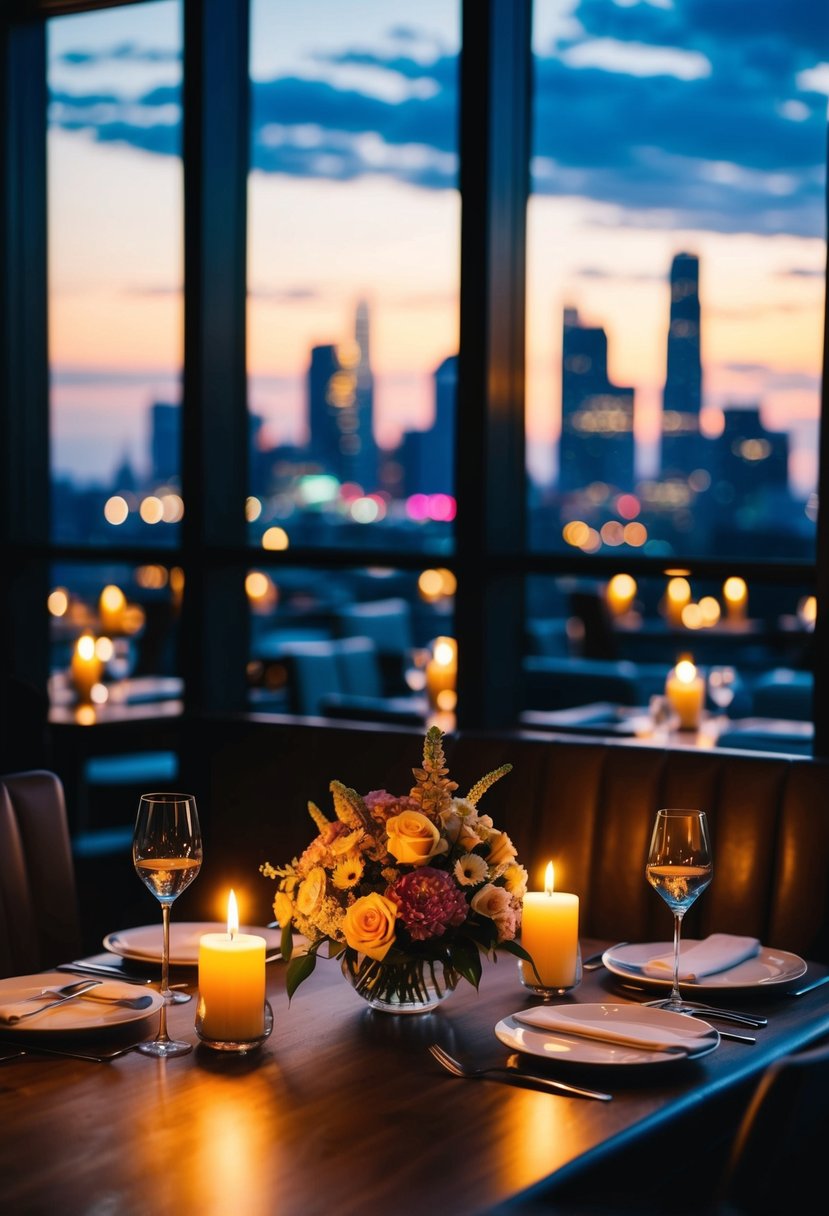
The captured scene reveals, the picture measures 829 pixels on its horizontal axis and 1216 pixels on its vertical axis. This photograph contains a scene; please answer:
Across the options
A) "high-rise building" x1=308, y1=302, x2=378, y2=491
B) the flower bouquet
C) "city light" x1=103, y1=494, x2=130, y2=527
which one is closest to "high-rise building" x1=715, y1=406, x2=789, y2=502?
"high-rise building" x1=308, y1=302, x2=378, y2=491

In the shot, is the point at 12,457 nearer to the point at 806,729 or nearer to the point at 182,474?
the point at 182,474

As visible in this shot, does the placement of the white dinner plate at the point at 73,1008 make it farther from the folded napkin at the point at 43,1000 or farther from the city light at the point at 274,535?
the city light at the point at 274,535

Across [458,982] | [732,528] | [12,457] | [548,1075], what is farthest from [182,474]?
[732,528]

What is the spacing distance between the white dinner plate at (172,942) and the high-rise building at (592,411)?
167 inches

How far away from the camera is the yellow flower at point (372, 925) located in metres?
1.85

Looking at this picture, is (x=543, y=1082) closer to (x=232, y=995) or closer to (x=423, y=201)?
(x=232, y=995)

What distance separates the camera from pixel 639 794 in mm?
2850

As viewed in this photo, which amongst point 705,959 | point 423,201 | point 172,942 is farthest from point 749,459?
point 172,942

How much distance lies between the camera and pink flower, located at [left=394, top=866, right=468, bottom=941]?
72.8 inches

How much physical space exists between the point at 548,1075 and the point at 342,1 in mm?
4231

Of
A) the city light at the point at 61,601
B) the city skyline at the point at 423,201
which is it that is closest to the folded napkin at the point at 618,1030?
the city skyline at the point at 423,201

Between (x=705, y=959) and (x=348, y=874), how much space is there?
0.55 metres

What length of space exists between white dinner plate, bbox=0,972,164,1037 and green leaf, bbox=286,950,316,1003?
0.15 metres

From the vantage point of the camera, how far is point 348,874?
1.91 m
